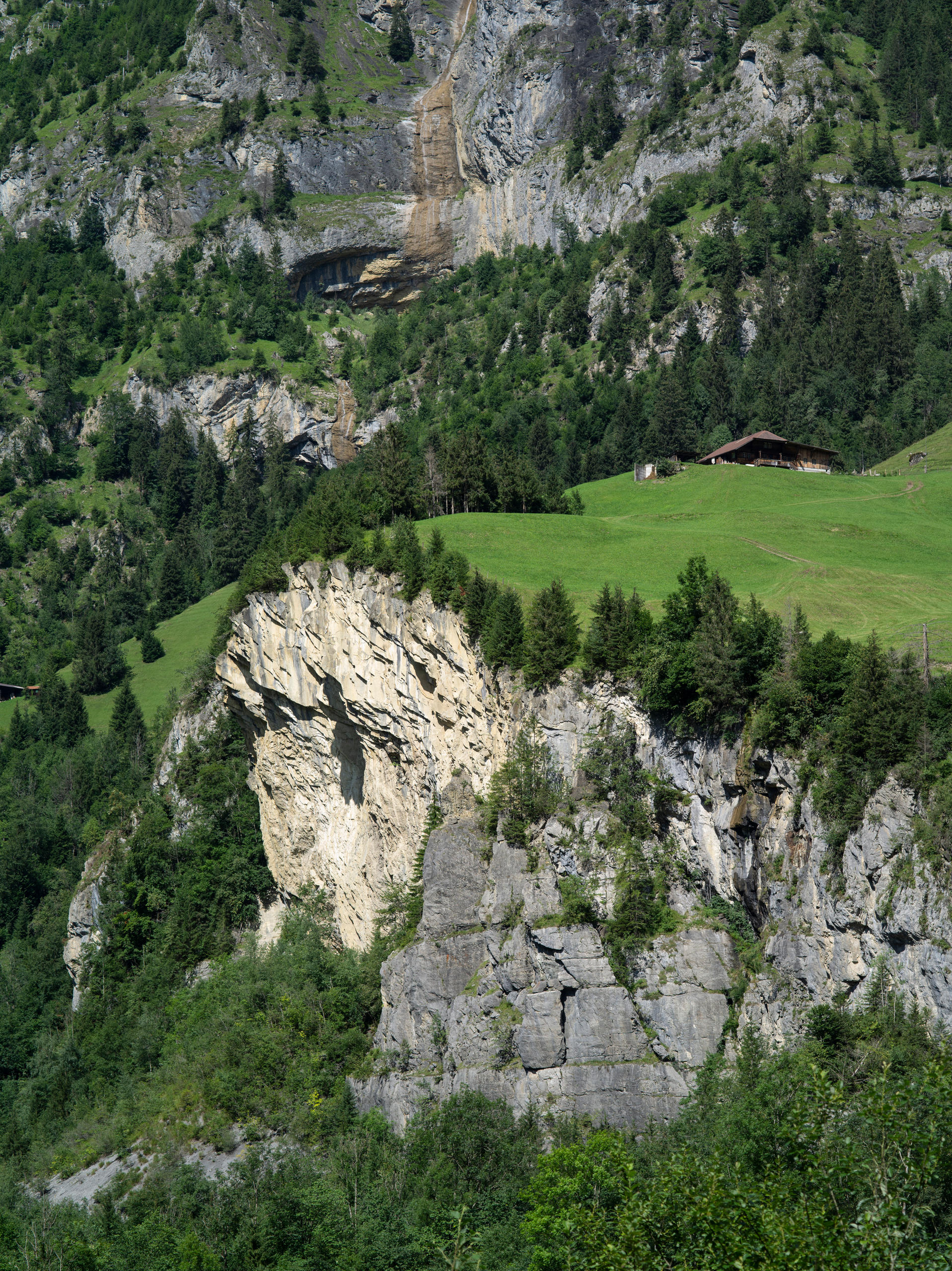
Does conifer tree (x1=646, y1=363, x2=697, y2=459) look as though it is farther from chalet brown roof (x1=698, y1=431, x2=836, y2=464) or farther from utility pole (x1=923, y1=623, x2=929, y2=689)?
utility pole (x1=923, y1=623, x2=929, y2=689)

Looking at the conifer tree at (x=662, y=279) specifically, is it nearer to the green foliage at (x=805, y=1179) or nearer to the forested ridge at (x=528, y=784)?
the forested ridge at (x=528, y=784)

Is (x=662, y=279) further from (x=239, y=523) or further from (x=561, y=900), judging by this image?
A: (x=561, y=900)

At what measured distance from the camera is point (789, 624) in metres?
57.4

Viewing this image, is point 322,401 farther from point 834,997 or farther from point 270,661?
point 834,997

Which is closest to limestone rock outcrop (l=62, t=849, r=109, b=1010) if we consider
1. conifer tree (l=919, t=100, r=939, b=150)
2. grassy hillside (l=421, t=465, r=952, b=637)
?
grassy hillside (l=421, t=465, r=952, b=637)

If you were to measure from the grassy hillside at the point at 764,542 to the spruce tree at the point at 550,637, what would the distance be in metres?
4.59

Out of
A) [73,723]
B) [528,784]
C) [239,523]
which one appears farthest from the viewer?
[239,523]

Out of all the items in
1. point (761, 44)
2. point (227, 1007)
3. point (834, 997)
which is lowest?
point (227, 1007)

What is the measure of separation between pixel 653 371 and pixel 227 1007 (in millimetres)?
108257

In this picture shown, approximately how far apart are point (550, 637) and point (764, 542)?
2439cm

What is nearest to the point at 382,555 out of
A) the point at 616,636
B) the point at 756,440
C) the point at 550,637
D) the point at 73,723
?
the point at 550,637

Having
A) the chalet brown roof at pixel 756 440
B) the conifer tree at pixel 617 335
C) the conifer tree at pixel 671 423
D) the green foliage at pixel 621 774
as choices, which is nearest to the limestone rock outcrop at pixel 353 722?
the green foliage at pixel 621 774

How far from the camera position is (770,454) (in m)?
106

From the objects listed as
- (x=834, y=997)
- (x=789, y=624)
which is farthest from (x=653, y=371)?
(x=834, y=997)
